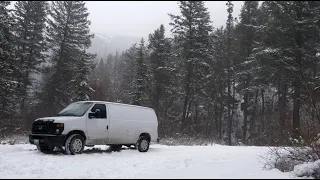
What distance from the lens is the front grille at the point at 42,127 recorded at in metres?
12.4

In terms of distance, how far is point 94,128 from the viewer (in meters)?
13.3

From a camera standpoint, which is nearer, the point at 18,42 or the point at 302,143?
the point at 302,143

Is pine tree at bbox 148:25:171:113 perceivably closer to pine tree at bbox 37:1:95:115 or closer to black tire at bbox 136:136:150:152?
pine tree at bbox 37:1:95:115

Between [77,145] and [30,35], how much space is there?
31207 millimetres

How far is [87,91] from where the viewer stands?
110ft

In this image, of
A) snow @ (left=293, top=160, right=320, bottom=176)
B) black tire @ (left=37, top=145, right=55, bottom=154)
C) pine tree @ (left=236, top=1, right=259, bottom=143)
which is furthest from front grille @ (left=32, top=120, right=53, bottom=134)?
pine tree @ (left=236, top=1, right=259, bottom=143)

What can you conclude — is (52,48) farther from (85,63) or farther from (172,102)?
(172,102)

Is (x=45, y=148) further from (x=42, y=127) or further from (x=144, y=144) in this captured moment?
(x=144, y=144)

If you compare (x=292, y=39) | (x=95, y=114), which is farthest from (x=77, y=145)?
(x=292, y=39)

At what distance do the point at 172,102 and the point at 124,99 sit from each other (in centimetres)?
955

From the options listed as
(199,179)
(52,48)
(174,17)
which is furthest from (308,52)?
(52,48)

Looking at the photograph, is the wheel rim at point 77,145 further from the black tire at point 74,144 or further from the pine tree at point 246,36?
the pine tree at point 246,36

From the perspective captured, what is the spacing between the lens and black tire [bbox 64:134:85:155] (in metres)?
12.3

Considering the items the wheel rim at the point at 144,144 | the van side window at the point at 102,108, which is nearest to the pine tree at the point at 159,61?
the wheel rim at the point at 144,144
